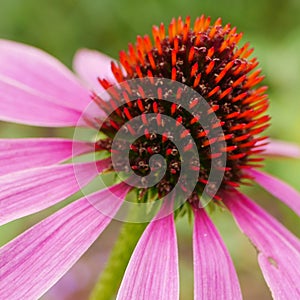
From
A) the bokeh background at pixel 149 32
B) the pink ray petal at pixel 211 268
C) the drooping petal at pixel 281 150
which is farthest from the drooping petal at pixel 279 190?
the bokeh background at pixel 149 32

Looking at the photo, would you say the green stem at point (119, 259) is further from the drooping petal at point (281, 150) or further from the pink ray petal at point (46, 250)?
the drooping petal at point (281, 150)

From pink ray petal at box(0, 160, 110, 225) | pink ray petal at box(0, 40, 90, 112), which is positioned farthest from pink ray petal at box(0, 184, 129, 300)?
pink ray petal at box(0, 40, 90, 112)

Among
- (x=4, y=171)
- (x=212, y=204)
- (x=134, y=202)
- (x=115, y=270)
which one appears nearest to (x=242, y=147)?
(x=212, y=204)

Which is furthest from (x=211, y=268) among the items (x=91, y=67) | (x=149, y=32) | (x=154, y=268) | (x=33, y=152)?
(x=149, y=32)

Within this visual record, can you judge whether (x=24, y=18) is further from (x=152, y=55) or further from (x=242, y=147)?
(x=242, y=147)

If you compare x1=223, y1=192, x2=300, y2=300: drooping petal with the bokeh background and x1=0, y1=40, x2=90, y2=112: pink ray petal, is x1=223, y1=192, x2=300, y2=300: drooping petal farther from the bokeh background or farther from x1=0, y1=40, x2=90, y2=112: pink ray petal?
the bokeh background

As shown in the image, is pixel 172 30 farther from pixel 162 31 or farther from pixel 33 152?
pixel 33 152
